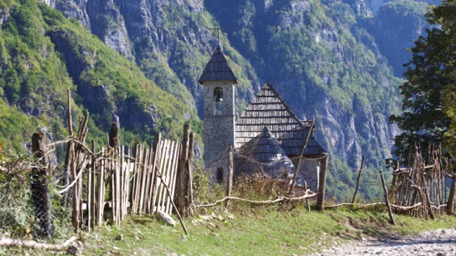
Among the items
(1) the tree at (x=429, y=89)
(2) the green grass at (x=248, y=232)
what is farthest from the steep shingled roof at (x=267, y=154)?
(2) the green grass at (x=248, y=232)

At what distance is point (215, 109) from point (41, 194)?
26.6 m

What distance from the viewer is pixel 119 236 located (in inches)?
494

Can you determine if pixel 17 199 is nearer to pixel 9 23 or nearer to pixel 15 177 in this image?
pixel 15 177

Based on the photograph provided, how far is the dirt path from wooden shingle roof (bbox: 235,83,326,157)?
16.6 m

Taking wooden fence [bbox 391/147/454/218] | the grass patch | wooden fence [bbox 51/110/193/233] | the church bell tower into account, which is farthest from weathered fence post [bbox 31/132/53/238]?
the church bell tower

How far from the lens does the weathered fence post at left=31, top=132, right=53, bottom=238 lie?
445 inches

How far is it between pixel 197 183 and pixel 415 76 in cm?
1643

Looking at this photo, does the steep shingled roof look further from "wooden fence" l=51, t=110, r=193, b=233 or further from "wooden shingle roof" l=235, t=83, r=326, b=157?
"wooden fence" l=51, t=110, r=193, b=233

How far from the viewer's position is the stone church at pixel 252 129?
35625 millimetres

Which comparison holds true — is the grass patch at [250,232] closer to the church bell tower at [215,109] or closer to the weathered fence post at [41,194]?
the weathered fence post at [41,194]

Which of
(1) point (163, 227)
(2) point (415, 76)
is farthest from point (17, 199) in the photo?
(2) point (415, 76)

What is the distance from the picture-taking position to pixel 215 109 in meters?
37.8

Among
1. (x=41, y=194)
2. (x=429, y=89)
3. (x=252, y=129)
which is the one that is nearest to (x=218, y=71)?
(x=252, y=129)

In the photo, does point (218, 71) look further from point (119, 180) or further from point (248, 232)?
point (119, 180)
